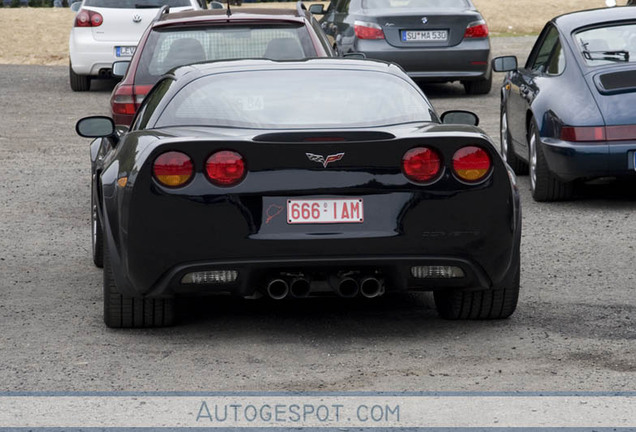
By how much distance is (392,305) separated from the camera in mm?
7656

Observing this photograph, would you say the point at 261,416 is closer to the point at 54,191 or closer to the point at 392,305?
the point at 392,305

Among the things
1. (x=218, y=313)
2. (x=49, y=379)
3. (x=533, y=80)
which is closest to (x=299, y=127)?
(x=218, y=313)

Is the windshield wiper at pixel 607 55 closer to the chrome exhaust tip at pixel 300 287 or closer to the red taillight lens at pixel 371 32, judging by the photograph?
the chrome exhaust tip at pixel 300 287

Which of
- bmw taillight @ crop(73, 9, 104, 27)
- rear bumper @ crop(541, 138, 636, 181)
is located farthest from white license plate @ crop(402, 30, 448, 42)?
rear bumper @ crop(541, 138, 636, 181)

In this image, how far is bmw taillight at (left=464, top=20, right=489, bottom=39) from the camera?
19.5 meters

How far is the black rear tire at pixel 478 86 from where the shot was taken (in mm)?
20375

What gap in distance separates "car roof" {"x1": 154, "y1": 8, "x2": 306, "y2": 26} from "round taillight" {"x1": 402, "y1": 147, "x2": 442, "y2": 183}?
466cm

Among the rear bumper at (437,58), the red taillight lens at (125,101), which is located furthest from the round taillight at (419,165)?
the rear bumper at (437,58)

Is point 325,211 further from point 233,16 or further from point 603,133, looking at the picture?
point 233,16

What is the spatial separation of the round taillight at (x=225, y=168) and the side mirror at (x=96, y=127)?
63.3 inches

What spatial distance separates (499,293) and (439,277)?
1.66ft

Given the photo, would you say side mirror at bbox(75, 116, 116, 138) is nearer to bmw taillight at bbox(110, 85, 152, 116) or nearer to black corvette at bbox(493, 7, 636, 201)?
bmw taillight at bbox(110, 85, 152, 116)

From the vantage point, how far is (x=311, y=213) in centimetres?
655

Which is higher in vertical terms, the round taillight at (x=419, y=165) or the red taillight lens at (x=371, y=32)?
the round taillight at (x=419, y=165)
